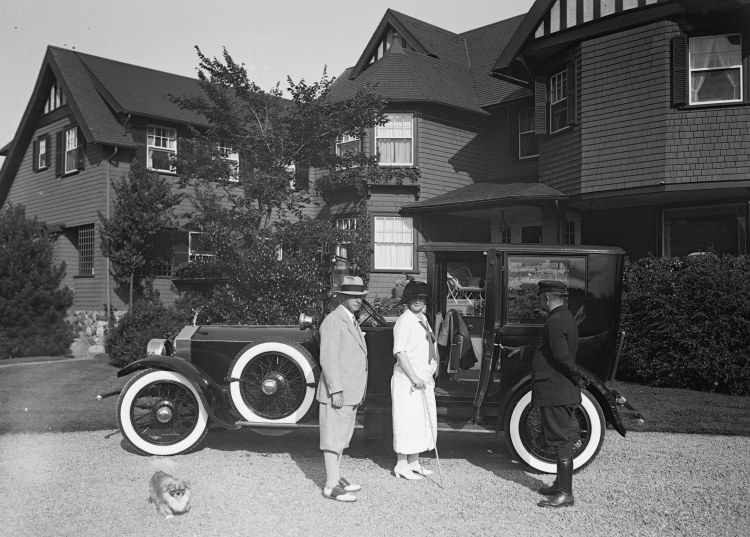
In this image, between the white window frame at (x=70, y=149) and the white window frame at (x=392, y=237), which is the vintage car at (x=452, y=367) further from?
the white window frame at (x=70, y=149)

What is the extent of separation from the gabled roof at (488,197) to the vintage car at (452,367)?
334 inches

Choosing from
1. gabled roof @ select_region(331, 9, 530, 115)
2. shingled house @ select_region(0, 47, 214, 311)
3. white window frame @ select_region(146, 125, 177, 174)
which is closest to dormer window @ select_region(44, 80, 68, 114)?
A: shingled house @ select_region(0, 47, 214, 311)

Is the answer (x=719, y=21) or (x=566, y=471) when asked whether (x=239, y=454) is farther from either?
(x=719, y=21)

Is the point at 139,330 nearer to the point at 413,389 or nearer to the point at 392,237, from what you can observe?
the point at 392,237

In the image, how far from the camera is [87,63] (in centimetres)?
2194

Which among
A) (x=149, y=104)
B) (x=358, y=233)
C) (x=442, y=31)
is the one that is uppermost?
(x=442, y=31)

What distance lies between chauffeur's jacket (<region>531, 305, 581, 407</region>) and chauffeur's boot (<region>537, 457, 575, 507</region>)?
477 millimetres

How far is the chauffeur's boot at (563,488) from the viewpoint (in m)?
5.48

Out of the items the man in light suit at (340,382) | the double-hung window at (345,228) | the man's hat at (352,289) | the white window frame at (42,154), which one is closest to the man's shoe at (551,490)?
the man in light suit at (340,382)

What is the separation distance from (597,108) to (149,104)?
12825 mm

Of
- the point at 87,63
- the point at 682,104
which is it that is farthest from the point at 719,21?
the point at 87,63

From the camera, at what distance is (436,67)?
21.3 m

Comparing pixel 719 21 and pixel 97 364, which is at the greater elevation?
pixel 719 21

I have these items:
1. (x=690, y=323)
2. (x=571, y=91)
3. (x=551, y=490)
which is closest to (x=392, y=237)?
(x=571, y=91)
